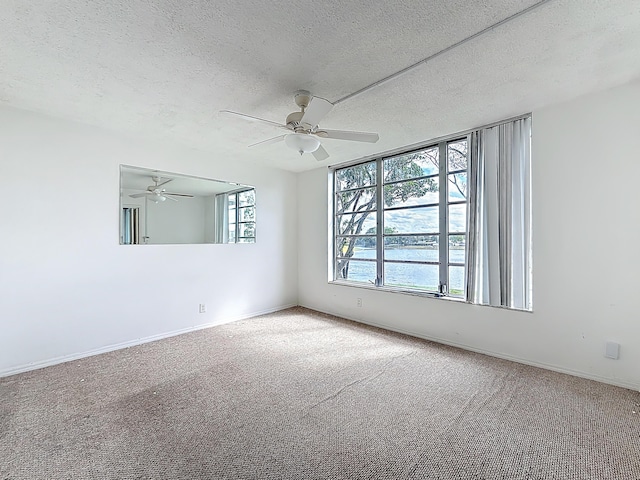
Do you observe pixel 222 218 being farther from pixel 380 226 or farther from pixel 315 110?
pixel 315 110

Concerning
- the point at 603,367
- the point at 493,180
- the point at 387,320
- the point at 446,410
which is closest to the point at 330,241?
the point at 387,320

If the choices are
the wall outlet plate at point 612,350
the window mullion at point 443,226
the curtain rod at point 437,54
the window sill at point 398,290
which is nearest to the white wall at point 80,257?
the window sill at point 398,290

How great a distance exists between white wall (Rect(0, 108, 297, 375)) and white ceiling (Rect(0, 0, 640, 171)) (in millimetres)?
374

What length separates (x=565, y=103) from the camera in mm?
2760

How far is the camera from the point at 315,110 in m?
2.21

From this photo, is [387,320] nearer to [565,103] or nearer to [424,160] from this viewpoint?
[424,160]

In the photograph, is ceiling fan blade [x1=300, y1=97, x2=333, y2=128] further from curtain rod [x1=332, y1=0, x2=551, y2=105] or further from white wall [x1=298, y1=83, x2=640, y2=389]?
white wall [x1=298, y1=83, x2=640, y2=389]

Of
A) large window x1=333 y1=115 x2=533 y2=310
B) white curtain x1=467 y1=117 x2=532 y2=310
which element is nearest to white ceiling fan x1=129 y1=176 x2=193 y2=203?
large window x1=333 y1=115 x2=533 y2=310

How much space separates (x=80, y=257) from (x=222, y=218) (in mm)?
1737

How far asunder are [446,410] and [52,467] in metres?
2.41

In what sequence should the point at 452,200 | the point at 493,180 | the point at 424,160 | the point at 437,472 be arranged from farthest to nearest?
1. the point at 424,160
2. the point at 452,200
3. the point at 493,180
4. the point at 437,472

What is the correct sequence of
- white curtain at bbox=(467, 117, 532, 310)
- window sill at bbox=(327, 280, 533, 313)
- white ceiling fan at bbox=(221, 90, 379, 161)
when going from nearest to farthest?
white ceiling fan at bbox=(221, 90, 379, 161) < white curtain at bbox=(467, 117, 532, 310) < window sill at bbox=(327, 280, 533, 313)

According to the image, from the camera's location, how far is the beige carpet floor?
5.49 ft

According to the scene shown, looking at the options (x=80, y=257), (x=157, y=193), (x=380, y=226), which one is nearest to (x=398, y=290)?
(x=380, y=226)
